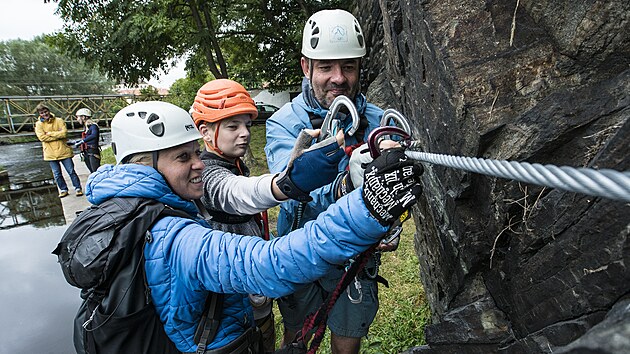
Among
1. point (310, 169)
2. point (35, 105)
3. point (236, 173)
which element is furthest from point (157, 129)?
point (35, 105)

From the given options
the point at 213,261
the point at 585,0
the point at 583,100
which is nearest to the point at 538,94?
the point at 583,100

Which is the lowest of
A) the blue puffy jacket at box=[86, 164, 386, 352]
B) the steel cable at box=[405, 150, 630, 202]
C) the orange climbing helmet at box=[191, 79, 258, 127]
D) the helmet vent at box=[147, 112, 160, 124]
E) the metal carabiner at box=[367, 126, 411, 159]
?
the steel cable at box=[405, 150, 630, 202]

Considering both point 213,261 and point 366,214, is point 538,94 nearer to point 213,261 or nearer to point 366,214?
point 366,214

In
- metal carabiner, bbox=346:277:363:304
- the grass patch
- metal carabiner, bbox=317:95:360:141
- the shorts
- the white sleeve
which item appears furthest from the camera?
the grass patch

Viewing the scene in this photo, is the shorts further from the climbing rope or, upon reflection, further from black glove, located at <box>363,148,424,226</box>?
the climbing rope

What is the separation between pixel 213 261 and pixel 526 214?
138 cm

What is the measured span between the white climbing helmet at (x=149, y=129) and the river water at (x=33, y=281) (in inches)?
126

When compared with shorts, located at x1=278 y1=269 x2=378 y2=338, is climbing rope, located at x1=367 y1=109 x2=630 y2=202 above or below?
above

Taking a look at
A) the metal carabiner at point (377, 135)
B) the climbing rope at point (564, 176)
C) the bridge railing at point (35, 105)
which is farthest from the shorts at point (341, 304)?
the bridge railing at point (35, 105)

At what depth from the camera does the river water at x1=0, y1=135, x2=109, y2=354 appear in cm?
407

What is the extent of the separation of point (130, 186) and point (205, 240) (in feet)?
1.48

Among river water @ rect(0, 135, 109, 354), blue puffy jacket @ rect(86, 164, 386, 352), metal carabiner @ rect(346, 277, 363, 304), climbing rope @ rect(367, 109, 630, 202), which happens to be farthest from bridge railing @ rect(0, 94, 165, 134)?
climbing rope @ rect(367, 109, 630, 202)

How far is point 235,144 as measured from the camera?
2445 millimetres

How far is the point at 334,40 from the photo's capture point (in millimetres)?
2463
